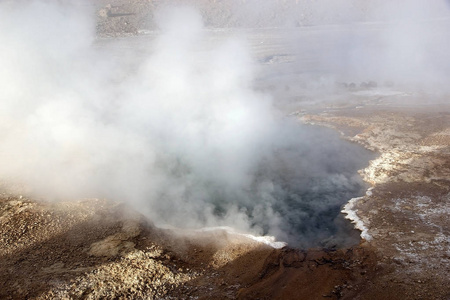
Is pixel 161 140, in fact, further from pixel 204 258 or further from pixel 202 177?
pixel 204 258

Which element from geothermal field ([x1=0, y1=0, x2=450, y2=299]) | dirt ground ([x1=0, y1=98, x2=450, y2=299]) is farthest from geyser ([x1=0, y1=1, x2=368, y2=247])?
dirt ground ([x1=0, y1=98, x2=450, y2=299])

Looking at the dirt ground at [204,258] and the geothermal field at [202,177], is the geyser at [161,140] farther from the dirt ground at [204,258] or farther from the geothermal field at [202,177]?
the dirt ground at [204,258]

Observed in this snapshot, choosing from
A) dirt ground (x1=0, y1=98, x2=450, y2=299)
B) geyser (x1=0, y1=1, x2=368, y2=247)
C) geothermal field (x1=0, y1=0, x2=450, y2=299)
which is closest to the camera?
dirt ground (x1=0, y1=98, x2=450, y2=299)

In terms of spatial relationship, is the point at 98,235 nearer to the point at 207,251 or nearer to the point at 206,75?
the point at 207,251

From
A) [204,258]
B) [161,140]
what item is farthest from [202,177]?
[204,258]

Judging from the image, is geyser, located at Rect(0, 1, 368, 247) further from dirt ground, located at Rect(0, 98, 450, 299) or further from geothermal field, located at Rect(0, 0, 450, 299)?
dirt ground, located at Rect(0, 98, 450, 299)

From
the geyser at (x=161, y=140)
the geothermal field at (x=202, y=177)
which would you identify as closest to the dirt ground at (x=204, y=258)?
the geothermal field at (x=202, y=177)

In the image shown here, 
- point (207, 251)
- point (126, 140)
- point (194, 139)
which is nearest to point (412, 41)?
point (194, 139)
